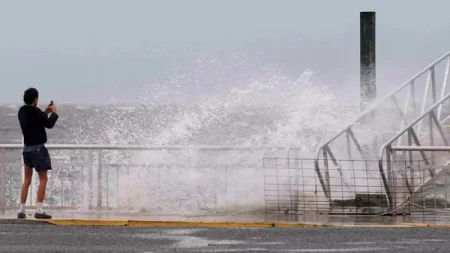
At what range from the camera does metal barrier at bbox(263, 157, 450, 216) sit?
19734mm

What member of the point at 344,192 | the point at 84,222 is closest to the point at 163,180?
the point at 84,222

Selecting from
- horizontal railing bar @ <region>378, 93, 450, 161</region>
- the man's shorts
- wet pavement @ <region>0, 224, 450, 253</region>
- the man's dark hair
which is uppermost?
the man's dark hair

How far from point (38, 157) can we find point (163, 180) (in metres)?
2.62

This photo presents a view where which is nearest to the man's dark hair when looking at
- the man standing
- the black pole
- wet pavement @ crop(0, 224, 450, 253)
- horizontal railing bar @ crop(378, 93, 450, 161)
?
the man standing

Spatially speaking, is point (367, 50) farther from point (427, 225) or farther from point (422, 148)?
point (427, 225)

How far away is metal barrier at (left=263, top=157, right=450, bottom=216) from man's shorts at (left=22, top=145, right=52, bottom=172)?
3468 millimetres

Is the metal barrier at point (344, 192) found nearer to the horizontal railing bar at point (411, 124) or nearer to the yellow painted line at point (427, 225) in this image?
the horizontal railing bar at point (411, 124)

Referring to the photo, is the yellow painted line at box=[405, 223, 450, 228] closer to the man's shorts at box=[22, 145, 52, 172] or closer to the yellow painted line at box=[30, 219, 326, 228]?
the yellow painted line at box=[30, 219, 326, 228]

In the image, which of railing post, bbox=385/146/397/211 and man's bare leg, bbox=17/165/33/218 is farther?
railing post, bbox=385/146/397/211

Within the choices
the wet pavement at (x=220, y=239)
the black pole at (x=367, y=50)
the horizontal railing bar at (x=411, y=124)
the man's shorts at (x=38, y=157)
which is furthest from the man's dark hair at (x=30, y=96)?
the black pole at (x=367, y=50)

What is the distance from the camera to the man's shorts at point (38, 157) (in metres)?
18.4

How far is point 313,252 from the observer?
14.1m

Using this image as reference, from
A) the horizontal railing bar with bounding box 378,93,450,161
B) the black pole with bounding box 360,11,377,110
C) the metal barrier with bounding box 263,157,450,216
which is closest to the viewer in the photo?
the horizontal railing bar with bounding box 378,93,450,161

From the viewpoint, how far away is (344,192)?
66.3ft
